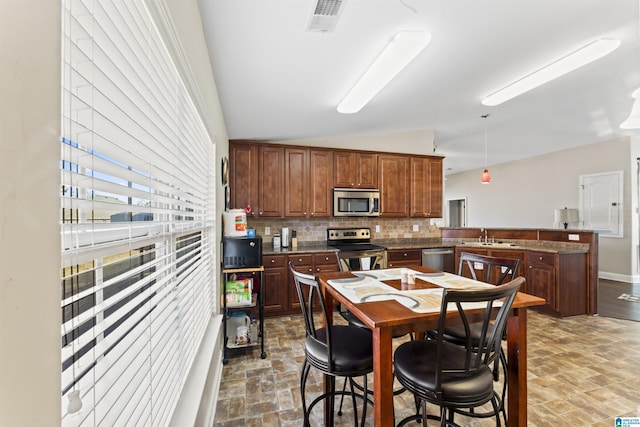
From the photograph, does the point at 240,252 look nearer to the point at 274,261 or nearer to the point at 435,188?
the point at 274,261

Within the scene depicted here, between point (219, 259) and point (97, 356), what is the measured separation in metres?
2.16

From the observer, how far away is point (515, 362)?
5.09 feet

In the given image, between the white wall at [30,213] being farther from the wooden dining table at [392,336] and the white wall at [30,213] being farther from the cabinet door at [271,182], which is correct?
the cabinet door at [271,182]

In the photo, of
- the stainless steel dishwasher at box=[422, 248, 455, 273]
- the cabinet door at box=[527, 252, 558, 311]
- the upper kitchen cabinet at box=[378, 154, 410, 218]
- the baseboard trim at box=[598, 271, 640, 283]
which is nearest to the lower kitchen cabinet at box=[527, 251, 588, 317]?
the cabinet door at box=[527, 252, 558, 311]

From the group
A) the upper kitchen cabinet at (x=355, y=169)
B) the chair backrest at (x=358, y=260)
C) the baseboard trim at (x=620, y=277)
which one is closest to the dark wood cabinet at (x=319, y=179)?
the upper kitchen cabinet at (x=355, y=169)

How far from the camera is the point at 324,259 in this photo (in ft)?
12.7

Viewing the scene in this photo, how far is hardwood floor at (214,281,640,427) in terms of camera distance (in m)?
1.89

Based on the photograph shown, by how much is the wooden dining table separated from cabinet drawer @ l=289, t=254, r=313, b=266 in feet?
6.63

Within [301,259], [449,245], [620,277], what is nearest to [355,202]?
[301,259]

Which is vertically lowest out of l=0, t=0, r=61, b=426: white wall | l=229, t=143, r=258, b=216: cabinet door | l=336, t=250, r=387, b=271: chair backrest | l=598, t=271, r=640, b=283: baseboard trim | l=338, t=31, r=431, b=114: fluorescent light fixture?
l=598, t=271, r=640, b=283: baseboard trim

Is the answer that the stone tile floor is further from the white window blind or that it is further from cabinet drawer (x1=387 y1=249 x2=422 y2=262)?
cabinet drawer (x1=387 y1=249 x2=422 y2=262)

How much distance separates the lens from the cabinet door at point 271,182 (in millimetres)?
4012

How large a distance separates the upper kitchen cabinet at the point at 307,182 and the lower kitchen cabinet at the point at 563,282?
302cm

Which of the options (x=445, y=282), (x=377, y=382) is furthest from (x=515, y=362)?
(x=377, y=382)
